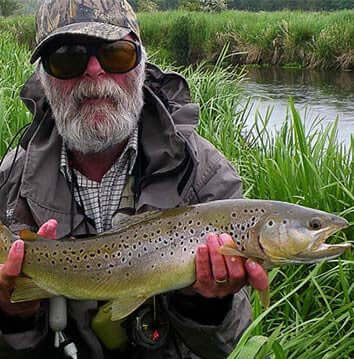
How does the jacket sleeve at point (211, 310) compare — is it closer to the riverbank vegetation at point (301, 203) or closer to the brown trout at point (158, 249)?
the riverbank vegetation at point (301, 203)

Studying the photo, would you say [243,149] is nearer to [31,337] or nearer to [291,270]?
[291,270]

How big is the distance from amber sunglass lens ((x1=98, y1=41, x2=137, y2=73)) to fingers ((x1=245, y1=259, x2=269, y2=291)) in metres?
0.84

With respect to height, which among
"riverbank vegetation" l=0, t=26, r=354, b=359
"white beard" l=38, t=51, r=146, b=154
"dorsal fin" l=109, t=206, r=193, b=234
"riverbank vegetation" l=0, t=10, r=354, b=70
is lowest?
"riverbank vegetation" l=0, t=10, r=354, b=70

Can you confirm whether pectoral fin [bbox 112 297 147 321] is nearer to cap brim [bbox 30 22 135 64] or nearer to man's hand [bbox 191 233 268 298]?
man's hand [bbox 191 233 268 298]

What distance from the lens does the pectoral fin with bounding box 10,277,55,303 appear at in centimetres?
200

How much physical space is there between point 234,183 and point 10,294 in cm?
82

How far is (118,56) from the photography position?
2.31 metres

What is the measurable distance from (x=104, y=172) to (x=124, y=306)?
0.57 meters

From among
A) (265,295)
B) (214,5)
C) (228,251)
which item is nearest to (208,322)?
(265,295)

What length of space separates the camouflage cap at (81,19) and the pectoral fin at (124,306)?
0.90m

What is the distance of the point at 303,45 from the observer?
19.1 meters

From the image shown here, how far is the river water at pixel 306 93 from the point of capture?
9.50 m

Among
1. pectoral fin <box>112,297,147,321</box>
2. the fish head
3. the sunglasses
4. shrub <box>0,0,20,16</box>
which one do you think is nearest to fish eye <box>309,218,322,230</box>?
the fish head

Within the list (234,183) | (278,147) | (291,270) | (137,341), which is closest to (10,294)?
(137,341)
